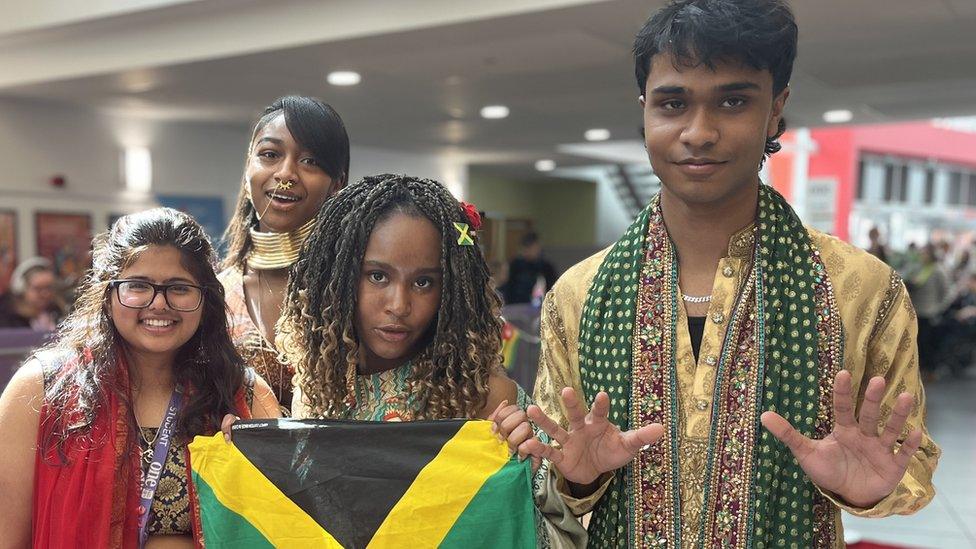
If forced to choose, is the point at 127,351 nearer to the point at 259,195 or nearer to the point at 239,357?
the point at 239,357

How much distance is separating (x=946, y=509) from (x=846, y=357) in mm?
4503

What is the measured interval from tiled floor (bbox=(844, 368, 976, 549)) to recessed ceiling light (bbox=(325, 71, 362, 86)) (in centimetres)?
513

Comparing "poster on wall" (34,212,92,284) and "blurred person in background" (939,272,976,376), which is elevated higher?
"poster on wall" (34,212,92,284)

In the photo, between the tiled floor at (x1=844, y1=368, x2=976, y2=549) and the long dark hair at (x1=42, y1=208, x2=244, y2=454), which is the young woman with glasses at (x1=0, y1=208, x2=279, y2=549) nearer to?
the long dark hair at (x1=42, y1=208, x2=244, y2=454)

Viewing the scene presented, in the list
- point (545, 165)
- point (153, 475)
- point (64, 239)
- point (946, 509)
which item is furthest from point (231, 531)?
point (545, 165)

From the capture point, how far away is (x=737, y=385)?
1.56m

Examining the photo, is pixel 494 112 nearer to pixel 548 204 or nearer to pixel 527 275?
pixel 527 275

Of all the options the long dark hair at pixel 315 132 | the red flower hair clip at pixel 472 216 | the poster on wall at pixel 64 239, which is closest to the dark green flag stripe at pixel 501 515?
the red flower hair clip at pixel 472 216

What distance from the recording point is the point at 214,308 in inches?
77.0

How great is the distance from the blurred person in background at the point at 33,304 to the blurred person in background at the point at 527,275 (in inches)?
Answer: 217

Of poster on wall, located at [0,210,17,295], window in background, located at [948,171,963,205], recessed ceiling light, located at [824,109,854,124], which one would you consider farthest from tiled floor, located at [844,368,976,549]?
window in background, located at [948,171,963,205]

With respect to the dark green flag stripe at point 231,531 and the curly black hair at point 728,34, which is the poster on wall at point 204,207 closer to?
the dark green flag stripe at point 231,531

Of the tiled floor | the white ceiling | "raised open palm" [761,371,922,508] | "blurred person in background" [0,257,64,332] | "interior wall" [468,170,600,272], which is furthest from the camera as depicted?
"interior wall" [468,170,600,272]

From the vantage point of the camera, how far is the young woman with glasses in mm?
1746
